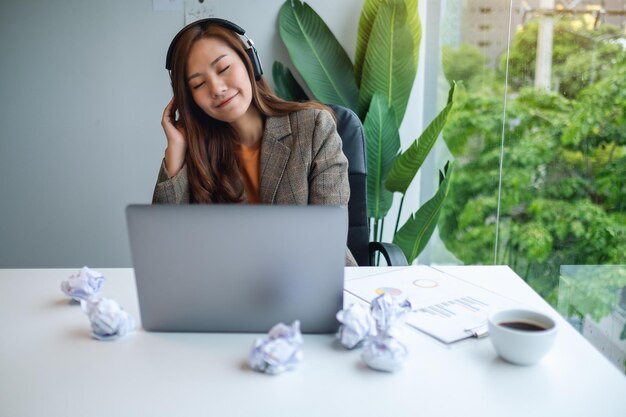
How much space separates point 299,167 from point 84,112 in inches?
54.8

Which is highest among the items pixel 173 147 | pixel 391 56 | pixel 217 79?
pixel 391 56

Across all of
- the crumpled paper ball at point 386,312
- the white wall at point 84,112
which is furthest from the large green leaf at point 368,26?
the crumpled paper ball at point 386,312

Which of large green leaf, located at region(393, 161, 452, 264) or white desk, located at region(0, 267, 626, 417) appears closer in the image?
white desk, located at region(0, 267, 626, 417)

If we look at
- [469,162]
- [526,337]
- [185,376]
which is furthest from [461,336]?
[469,162]

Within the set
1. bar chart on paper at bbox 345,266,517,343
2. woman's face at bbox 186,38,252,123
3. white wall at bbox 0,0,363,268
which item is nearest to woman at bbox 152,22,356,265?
woman's face at bbox 186,38,252,123

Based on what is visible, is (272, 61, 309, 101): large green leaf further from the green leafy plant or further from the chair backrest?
the chair backrest

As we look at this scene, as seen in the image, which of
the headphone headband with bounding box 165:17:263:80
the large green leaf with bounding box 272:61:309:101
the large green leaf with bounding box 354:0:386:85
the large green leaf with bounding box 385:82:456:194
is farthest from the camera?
the large green leaf with bounding box 272:61:309:101

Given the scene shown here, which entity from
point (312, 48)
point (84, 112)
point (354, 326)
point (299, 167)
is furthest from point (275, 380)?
point (84, 112)

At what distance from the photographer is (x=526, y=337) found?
0.78 m

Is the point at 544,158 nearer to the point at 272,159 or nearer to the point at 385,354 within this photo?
the point at 272,159

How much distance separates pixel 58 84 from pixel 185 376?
212 cm

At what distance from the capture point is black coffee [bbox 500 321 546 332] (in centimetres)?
83

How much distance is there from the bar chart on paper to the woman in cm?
30

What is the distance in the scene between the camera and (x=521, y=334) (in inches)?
30.6
